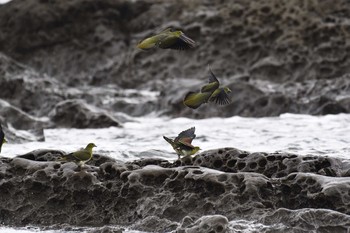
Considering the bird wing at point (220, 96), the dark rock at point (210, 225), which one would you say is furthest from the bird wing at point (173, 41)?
the dark rock at point (210, 225)

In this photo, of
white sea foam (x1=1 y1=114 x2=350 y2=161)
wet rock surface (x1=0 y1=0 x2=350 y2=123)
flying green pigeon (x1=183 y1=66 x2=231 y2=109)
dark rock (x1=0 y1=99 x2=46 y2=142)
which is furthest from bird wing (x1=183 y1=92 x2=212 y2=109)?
wet rock surface (x1=0 y1=0 x2=350 y2=123)

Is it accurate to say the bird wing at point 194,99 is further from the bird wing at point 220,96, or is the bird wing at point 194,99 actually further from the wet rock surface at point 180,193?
the wet rock surface at point 180,193

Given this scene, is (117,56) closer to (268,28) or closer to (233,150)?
(268,28)

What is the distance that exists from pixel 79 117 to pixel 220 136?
233 cm

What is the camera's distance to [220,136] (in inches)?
410

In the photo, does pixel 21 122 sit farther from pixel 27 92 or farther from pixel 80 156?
pixel 80 156

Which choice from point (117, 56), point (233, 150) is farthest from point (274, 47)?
point (233, 150)

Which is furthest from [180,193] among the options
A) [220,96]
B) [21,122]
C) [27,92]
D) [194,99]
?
[27,92]

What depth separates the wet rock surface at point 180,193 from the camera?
17.0ft

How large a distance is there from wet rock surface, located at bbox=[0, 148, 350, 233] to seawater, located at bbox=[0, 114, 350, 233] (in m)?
1.91

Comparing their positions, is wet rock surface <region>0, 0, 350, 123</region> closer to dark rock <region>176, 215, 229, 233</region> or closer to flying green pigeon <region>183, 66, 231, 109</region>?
flying green pigeon <region>183, 66, 231, 109</region>

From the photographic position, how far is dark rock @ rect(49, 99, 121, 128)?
11.6 meters

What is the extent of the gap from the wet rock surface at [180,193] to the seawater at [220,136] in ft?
6.28

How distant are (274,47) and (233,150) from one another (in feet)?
28.2
